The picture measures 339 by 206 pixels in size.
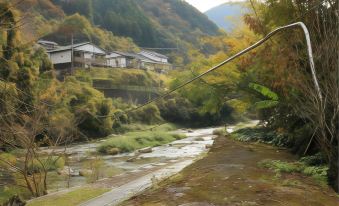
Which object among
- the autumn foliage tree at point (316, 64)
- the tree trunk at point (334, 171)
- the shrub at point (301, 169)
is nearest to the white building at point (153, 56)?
the autumn foliage tree at point (316, 64)

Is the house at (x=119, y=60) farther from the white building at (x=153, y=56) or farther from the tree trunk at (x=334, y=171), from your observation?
the tree trunk at (x=334, y=171)

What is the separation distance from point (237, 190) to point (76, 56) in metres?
42.8

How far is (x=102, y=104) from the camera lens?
33344mm

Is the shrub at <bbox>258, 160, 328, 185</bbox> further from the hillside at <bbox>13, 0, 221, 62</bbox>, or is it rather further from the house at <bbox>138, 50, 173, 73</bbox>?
the house at <bbox>138, 50, 173, 73</bbox>

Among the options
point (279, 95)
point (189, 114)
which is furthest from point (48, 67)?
point (279, 95)

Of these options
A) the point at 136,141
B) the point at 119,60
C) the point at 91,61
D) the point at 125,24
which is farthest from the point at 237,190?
the point at 125,24

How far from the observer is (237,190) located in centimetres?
661

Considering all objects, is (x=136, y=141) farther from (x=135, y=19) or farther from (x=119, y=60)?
(x=135, y=19)

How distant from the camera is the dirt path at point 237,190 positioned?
592 cm

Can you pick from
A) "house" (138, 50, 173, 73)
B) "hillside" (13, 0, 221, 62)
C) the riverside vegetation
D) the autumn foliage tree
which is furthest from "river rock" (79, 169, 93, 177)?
"house" (138, 50, 173, 73)

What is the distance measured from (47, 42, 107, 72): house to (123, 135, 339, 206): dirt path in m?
37.3

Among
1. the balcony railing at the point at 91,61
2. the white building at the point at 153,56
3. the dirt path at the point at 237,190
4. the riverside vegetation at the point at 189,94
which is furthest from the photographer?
the white building at the point at 153,56

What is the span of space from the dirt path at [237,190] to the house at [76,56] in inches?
1468

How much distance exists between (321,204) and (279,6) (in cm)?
555
